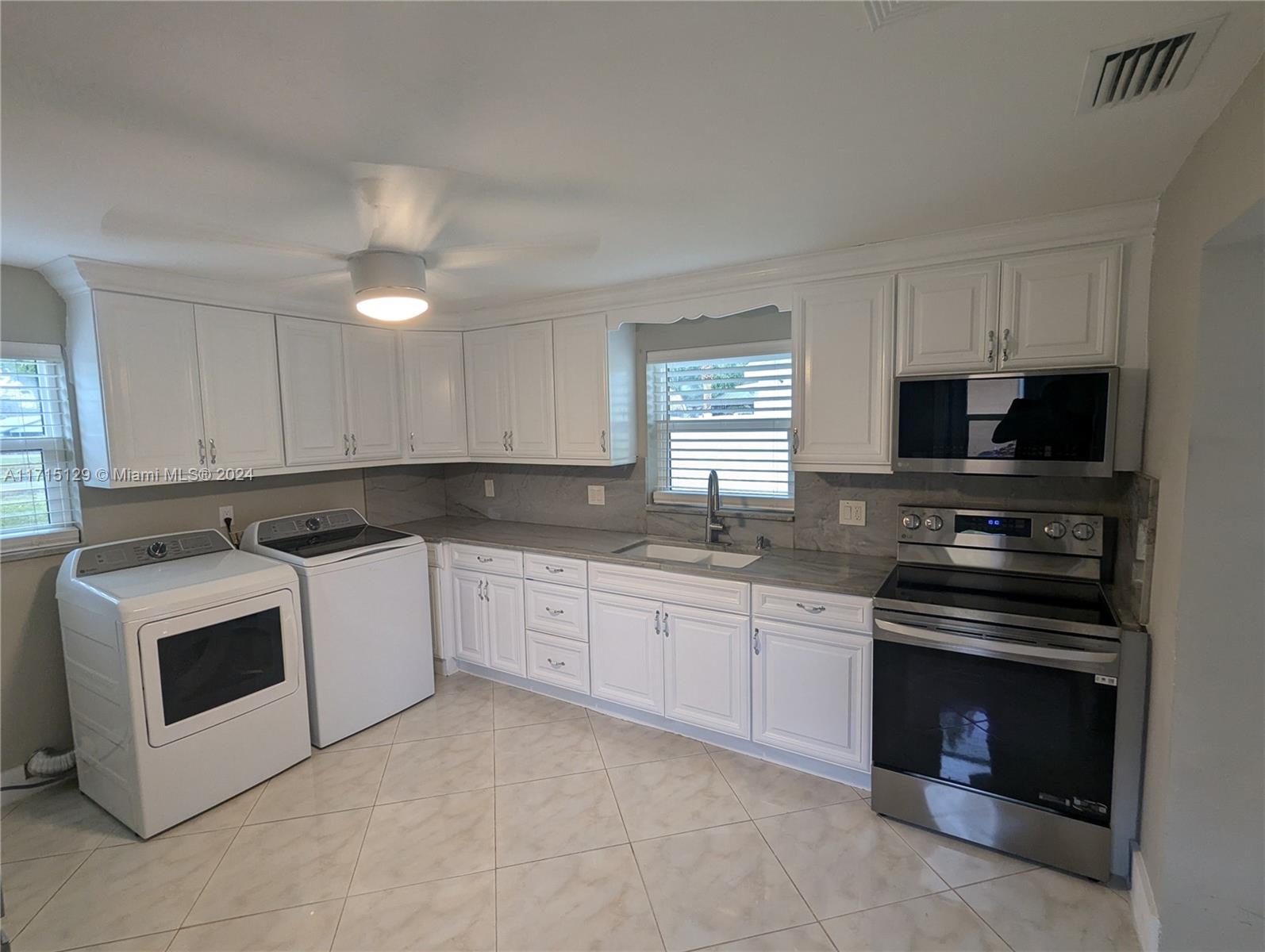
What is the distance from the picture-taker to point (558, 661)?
10.8 feet

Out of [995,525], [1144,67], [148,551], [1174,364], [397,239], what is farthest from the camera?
[148,551]

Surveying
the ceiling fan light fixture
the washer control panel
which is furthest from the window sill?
the washer control panel

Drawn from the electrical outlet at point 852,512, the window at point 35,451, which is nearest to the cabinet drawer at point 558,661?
the electrical outlet at point 852,512

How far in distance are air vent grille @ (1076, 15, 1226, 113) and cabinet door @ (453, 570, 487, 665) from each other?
327 cm

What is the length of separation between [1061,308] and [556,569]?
2495 millimetres

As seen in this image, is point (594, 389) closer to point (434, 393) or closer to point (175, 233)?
point (434, 393)

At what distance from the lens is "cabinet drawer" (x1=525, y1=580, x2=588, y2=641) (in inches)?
125

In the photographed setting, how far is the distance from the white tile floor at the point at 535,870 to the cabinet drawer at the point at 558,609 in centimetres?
65

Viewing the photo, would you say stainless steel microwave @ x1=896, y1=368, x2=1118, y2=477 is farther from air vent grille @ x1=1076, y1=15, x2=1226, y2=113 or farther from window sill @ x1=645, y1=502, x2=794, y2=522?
air vent grille @ x1=1076, y1=15, x2=1226, y2=113

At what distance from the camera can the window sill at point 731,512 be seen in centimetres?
311

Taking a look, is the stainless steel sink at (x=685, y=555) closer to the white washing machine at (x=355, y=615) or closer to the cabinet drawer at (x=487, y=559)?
the cabinet drawer at (x=487, y=559)

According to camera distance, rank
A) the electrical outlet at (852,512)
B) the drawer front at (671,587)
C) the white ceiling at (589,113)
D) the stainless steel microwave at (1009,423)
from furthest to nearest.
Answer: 1. the electrical outlet at (852,512)
2. the drawer front at (671,587)
3. the stainless steel microwave at (1009,423)
4. the white ceiling at (589,113)

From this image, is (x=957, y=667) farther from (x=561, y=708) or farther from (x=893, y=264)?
(x=561, y=708)

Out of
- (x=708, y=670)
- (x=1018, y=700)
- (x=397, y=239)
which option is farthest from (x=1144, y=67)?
(x=708, y=670)
